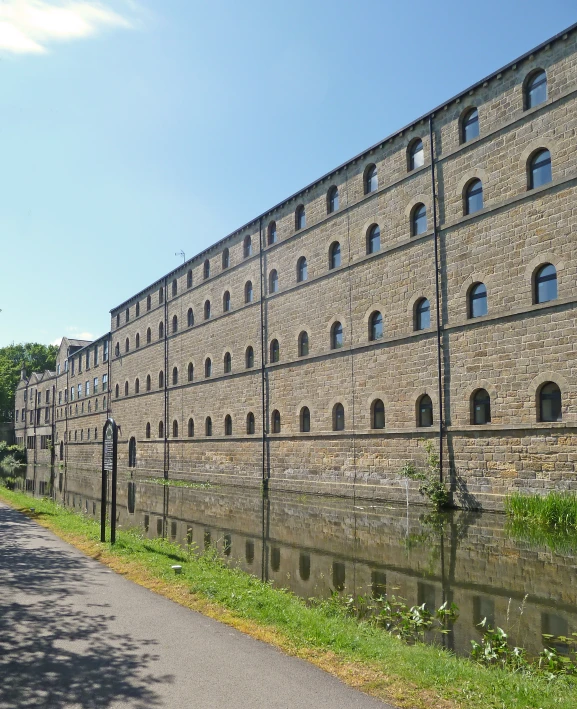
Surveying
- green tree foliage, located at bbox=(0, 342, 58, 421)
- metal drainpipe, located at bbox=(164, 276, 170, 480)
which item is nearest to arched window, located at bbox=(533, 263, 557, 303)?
metal drainpipe, located at bbox=(164, 276, 170, 480)

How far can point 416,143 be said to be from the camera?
23281 millimetres

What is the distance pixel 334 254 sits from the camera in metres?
→ 26.8

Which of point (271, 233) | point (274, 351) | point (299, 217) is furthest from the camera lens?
point (271, 233)

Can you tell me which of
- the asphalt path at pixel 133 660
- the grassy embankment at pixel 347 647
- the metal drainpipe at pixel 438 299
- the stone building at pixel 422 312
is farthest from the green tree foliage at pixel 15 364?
the asphalt path at pixel 133 660

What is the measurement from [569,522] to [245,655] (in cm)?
1237

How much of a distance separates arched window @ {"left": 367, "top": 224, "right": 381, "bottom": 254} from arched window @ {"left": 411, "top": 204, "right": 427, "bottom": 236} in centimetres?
197

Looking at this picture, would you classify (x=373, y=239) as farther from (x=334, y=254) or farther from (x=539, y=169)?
(x=539, y=169)

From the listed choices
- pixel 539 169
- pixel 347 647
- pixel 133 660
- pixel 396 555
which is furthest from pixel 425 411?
pixel 133 660

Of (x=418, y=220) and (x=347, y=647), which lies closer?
(x=347, y=647)

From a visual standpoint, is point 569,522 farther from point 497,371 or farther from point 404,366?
point 404,366

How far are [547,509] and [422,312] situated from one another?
27.2ft

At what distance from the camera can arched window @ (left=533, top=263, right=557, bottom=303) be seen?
1803 cm

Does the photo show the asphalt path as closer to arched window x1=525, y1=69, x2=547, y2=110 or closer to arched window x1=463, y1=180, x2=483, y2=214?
arched window x1=463, y1=180, x2=483, y2=214

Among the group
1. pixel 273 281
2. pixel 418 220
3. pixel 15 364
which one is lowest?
pixel 273 281
